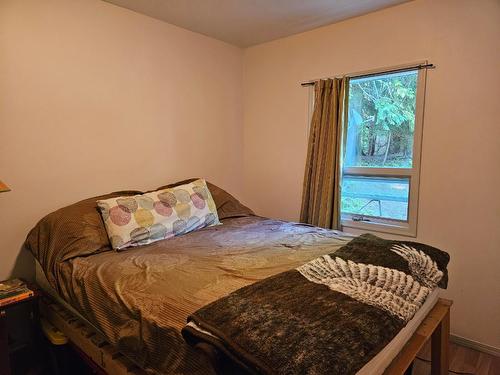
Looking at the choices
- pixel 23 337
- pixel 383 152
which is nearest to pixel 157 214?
pixel 23 337

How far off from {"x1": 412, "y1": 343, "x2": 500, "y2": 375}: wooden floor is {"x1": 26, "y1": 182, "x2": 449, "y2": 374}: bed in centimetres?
60

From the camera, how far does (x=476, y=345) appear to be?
2178 mm

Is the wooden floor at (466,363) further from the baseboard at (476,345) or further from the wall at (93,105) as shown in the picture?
the wall at (93,105)

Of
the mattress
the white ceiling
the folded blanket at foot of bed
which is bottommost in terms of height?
the mattress

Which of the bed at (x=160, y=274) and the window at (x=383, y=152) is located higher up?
the window at (x=383, y=152)

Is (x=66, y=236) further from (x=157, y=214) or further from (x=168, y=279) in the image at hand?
(x=168, y=279)

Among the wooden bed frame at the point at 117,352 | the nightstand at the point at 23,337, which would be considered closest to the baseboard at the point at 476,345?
the wooden bed frame at the point at 117,352

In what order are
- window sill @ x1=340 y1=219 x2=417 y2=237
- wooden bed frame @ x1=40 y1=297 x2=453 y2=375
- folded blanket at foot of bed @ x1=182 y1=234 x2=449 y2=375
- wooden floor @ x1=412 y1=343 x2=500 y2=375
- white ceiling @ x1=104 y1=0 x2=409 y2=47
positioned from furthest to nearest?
window sill @ x1=340 y1=219 x2=417 y2=237 < white ceiling @ x1=104 y1=0 x2=409 y2=47 < wooden floor @ x1=412 y1=343 x2=500 y2=375 < wooden bed frame @ x1=40 y1=297 x2=453 y2=375 < folded blanket at foot of bed @ x1=182 y1=234 x2=449 y2=375

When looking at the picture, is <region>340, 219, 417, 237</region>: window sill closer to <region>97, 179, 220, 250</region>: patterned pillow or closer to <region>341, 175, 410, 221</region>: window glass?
<region>341, 175, 410, 221</region>: window glass

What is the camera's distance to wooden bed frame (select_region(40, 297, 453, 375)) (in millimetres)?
1326

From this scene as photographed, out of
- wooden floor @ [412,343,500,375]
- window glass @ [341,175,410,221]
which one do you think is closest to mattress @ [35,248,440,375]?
wooden floor @ [412,343,500,375]

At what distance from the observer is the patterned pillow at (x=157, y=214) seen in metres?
2.01

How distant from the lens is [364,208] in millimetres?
2736

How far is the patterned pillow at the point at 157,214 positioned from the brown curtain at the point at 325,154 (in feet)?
2.85
